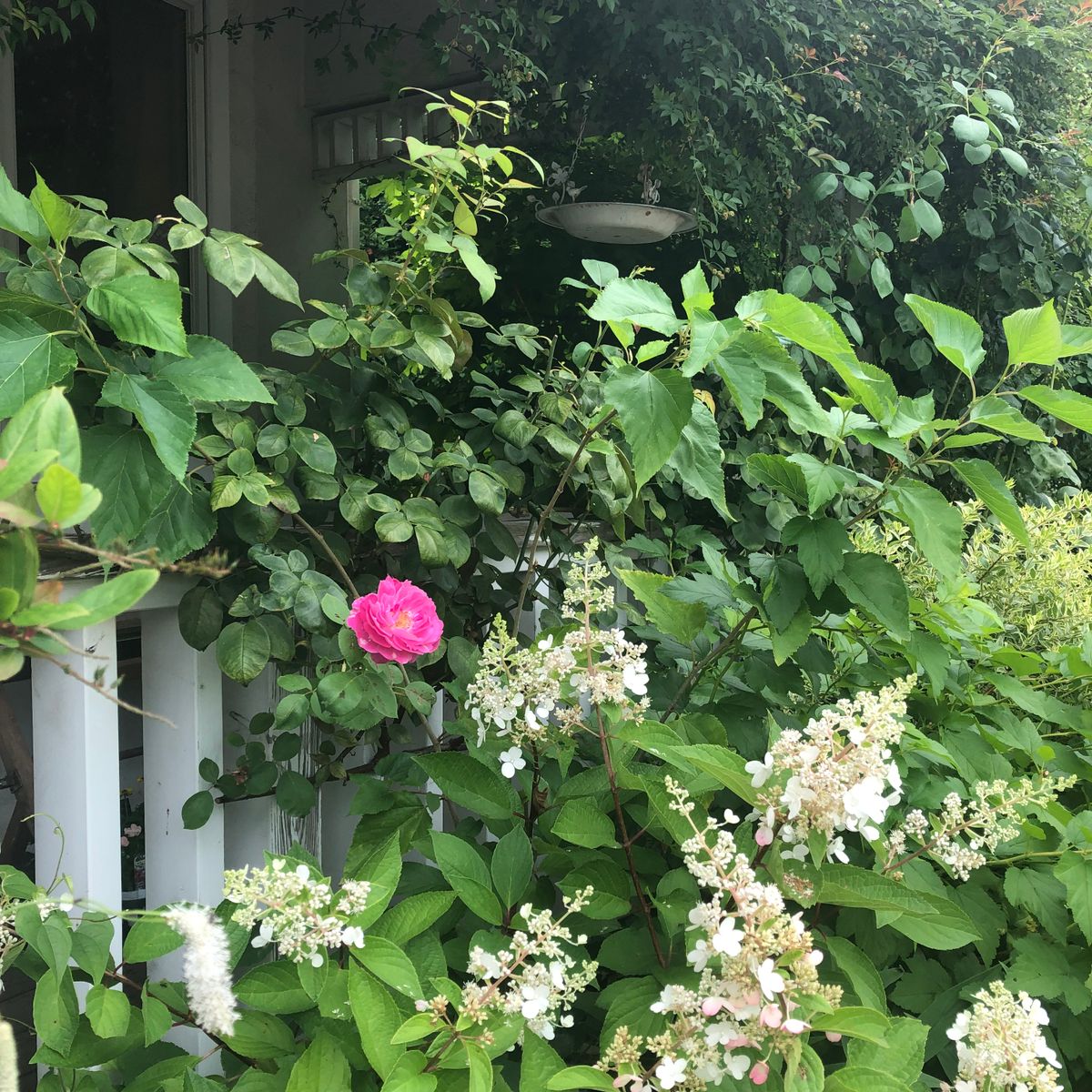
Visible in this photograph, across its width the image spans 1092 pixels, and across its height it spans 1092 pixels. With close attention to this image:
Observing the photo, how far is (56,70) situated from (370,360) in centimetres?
262

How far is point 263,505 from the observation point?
1190mm

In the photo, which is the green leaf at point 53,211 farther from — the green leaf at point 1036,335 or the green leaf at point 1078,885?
the green leaf at point 1078,885

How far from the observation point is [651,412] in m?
1.01

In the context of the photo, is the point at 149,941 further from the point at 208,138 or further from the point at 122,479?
the point at 208,138

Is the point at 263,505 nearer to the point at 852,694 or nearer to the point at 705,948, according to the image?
the point at 705,948

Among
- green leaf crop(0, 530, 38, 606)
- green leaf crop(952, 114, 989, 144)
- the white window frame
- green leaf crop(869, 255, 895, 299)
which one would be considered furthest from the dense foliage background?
the white window frame

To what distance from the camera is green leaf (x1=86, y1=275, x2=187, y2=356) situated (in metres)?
0.86

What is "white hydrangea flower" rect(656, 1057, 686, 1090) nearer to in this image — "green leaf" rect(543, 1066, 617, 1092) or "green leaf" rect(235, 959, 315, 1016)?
"green leaf" rect(543, 1066, 617, 1092)

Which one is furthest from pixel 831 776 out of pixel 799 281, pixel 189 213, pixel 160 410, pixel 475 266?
pixel 799 281

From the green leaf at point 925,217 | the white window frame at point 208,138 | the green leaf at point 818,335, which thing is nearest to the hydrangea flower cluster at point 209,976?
the green leaf at point 818,335

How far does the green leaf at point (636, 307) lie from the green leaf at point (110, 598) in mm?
672

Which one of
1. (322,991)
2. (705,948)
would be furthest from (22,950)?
(705,948)

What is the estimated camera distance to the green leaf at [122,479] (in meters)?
0.96

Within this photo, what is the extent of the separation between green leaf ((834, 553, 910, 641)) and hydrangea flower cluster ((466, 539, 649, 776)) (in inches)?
10.1
